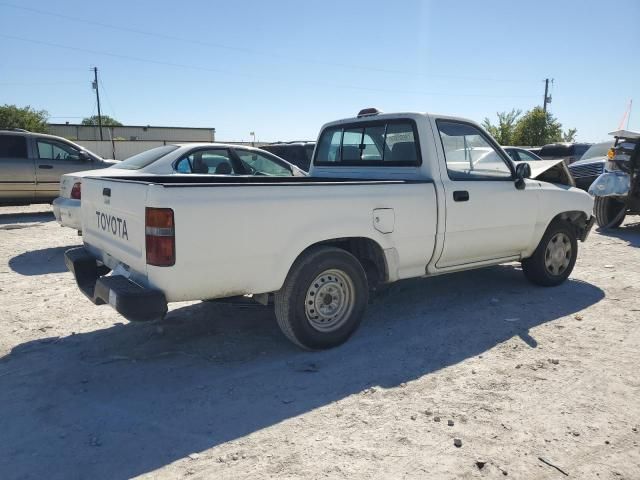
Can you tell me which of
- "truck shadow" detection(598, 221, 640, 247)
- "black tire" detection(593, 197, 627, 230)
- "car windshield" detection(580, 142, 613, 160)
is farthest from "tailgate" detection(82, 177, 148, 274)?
"car windshield" detection(580, 142, 613, 160)

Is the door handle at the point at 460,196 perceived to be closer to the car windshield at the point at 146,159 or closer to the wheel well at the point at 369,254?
the wheel well at the point at 369,254

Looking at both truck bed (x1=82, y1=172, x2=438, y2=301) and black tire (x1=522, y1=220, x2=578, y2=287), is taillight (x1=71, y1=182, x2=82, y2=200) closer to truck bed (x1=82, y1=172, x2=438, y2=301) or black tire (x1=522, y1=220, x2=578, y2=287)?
truck bed (x1=82, y1=172, x2=438, y2=301)

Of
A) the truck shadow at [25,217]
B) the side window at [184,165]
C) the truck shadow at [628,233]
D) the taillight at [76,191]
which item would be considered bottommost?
the truck shadow at [25,217]

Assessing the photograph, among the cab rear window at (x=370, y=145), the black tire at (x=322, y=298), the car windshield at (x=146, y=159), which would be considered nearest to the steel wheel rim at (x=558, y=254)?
the cab rear window at (x=370, y=145)

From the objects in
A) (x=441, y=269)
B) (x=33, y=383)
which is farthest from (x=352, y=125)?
(x=33, y=383)

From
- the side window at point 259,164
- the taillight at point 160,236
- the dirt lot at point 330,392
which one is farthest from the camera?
the side window at point 259,164

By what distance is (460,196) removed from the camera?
4582mm

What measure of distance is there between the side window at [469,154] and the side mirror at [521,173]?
0.31ft

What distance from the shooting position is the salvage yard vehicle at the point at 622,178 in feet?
31.4

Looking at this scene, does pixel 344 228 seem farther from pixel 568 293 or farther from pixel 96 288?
pixel 568 293

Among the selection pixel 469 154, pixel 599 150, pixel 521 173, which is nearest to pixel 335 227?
pixel 469 154

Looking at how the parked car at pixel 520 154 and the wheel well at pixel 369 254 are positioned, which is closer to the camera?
the wheel well at pixel 369 254

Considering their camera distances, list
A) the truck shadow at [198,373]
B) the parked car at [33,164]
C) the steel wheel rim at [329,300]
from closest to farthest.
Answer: the truck shadow at [198,373], the steel wheel rim at [329,300], the parked car at [33,164]

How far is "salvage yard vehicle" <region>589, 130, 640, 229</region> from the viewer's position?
9.56m
